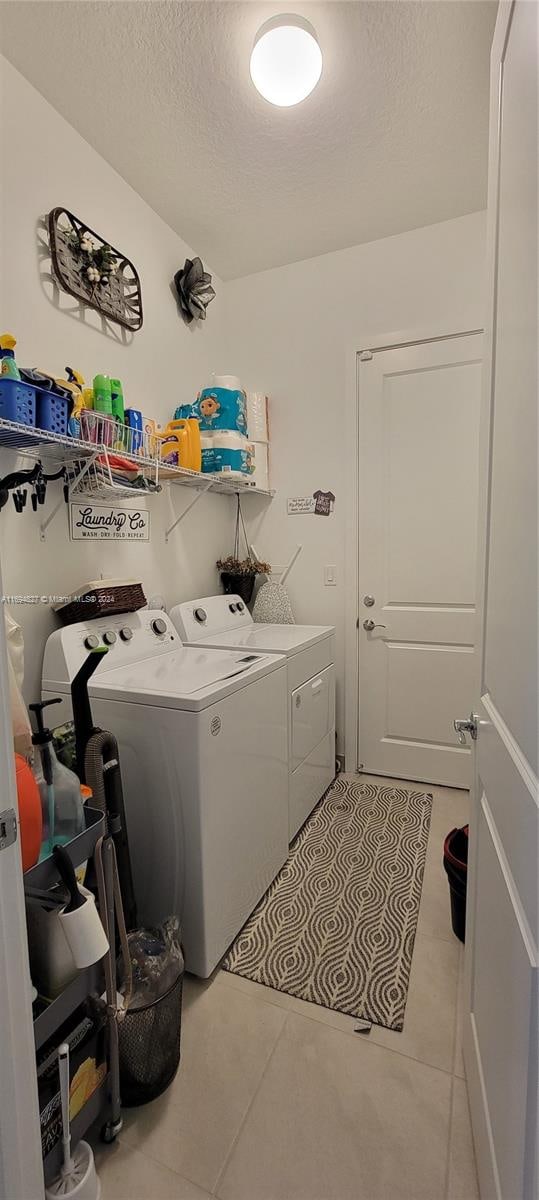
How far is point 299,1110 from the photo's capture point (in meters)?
1.13

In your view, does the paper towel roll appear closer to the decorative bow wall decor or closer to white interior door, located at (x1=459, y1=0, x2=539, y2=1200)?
the decorative bow wall decor

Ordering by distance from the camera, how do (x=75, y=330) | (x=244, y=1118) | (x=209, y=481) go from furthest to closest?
(x=209, y=481), (x=75, y=330), (x=244, y=1118)

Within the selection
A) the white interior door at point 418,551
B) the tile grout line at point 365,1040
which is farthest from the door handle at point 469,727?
the white interior door at point 418,551

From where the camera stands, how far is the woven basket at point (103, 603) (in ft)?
5.45

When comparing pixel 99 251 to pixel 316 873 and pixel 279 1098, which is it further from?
pixel 279 1098

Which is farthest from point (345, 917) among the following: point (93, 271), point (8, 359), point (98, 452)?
point (93, 271)

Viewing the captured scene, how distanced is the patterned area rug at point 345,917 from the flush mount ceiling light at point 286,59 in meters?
2.71

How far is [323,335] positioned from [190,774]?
241cm

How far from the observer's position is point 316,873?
6.35ft

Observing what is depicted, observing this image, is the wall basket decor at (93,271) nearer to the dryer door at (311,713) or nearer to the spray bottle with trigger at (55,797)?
the spray bottle with trigger at (55,797)

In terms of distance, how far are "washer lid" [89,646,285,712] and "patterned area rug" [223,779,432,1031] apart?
0.84 m

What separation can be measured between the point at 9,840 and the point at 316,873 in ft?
4.97

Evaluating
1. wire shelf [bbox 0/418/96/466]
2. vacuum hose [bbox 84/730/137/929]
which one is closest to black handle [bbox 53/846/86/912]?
vacuum hose [bbox 84/730/137/929]

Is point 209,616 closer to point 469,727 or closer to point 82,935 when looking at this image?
point 469,727
